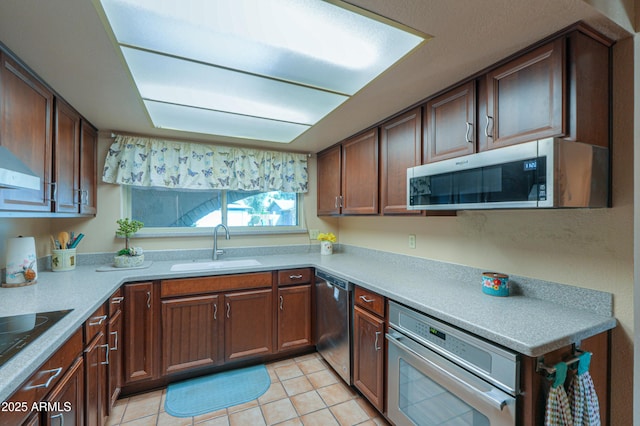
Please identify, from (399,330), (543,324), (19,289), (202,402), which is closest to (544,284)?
(543,324)

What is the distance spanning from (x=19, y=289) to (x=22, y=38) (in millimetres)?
1366

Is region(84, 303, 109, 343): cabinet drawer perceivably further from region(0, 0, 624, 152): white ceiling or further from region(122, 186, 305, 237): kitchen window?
region(0, 0, 624, 152): white ceiling

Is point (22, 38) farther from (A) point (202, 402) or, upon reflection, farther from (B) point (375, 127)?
(A) point (202, 402)

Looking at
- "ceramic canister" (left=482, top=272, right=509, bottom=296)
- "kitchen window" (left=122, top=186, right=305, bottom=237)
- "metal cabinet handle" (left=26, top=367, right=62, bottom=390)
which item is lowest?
"metal cabinet handle" (left=26, top=367, right=62, bottom=390)

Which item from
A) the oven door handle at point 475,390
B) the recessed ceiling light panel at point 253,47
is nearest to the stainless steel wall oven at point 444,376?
the oven door handle at point 475,390

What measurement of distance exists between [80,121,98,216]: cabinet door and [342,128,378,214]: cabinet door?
213 cm

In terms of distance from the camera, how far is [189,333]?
7.20ft

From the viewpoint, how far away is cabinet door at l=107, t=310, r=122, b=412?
69.6 inches

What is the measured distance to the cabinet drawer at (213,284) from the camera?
2145 mm

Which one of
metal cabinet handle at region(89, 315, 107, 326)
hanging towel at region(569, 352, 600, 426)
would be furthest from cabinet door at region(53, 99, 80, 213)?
hanging towel at region(569, 352, 600, 426)

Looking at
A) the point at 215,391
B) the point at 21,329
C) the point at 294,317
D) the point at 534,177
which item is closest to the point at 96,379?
the point at 21,329

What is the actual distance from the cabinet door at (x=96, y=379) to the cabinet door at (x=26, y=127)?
775 mm

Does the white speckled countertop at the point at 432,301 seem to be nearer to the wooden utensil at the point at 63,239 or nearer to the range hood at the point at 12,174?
the wooden utensil at the point at 63,239

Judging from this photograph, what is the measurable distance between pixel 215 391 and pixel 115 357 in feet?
2.37
